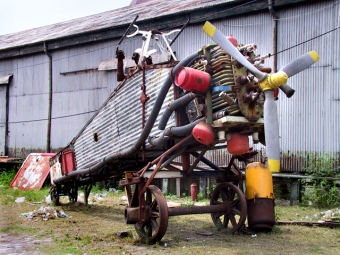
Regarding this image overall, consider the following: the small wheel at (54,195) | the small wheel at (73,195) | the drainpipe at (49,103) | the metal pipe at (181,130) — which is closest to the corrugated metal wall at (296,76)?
the drainpipe at (49,103)

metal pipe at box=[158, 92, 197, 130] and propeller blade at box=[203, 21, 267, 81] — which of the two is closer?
propeller blade at box=[203, 21, 267, 81]

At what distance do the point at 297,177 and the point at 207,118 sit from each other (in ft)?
19.9

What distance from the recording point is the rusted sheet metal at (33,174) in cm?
1680

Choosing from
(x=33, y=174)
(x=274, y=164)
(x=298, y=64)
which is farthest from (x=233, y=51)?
(x=33, y=174)

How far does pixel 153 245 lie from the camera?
776cm

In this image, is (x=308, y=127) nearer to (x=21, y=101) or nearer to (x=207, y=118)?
(x=207, y=118)

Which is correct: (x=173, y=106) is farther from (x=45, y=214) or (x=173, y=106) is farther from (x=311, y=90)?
(x=311, y=90)

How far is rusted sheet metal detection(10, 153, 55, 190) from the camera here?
1680 centimetres

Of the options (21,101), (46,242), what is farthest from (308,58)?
(21,101)

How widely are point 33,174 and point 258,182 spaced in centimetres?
1077

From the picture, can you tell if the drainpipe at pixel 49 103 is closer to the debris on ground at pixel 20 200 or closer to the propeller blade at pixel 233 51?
the debris on ground at pixel 20 200

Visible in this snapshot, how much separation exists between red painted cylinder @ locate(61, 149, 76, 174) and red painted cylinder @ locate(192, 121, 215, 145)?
17.5 feet

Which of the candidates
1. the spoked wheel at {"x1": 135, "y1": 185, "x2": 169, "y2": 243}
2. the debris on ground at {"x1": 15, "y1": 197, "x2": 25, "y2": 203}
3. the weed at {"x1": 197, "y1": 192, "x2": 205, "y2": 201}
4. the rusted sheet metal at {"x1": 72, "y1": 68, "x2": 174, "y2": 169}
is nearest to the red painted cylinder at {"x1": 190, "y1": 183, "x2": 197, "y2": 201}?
the weed at {"x1": 197, "y1": 192, "x2": 205, "y2": 201}

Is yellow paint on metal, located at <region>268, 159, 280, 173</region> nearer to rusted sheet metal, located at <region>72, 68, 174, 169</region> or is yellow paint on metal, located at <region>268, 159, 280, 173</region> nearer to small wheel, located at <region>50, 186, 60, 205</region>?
rusted sheet metal, located at <region>72, 68, 174, 169</region>
